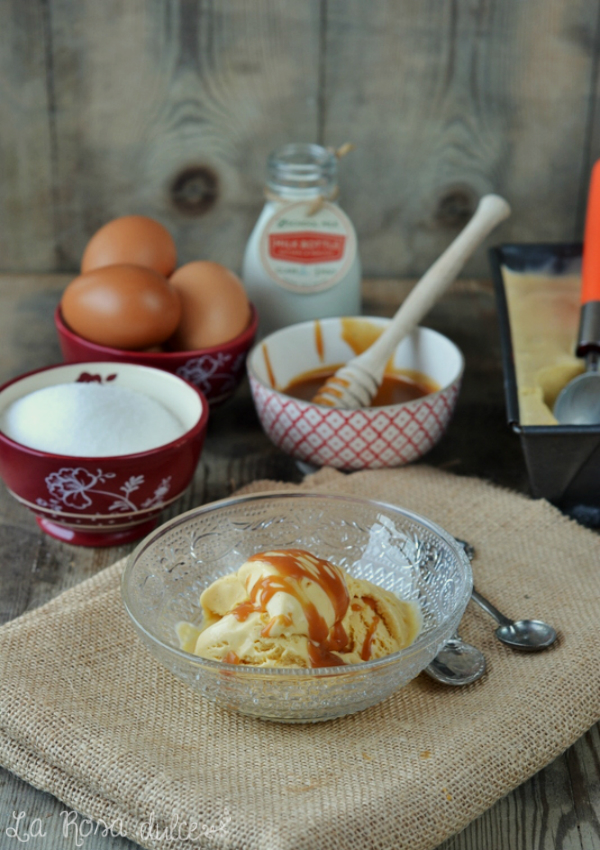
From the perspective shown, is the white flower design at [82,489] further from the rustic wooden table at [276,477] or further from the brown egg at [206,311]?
the brown egg at [206,311]

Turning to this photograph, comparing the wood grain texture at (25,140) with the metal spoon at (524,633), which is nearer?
the metal spoon at (524,633)

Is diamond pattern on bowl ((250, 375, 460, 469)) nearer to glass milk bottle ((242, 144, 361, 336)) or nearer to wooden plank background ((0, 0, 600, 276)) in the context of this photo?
glass milk bottle ((242, 144, 361, 336))

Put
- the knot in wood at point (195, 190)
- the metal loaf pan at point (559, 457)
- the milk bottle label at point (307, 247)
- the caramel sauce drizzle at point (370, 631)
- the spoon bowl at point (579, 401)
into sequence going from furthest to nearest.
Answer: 1. the knot in wood at point (195, 190)
2. the milk bottle label at point (307, 247)
3. the spoon bowl at point (579, 401)
4. the metal loaf pan at point (559, 457)
5. the caramel sauce drizzle at point (370, 631)

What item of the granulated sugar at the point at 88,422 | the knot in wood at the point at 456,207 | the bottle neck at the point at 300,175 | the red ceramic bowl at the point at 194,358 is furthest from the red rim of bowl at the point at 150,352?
the knot in wood at the point at 456,207

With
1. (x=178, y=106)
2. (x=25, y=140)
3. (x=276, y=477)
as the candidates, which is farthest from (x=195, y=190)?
(x=276, y=477)

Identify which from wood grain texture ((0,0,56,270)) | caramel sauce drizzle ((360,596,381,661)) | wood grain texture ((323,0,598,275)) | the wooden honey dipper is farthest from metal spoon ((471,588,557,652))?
wood grain texture ((0,0,56,270))

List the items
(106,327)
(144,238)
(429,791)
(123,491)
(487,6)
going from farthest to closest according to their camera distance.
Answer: (487,6) → (144,238) → (106,327) → (123,491) → (429,791)

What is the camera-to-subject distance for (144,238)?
3.74 feet

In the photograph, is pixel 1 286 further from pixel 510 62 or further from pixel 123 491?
pixel 510 62

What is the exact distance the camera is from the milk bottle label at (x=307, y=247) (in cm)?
120

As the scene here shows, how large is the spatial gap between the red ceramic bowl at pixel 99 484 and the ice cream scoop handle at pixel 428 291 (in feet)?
0.77

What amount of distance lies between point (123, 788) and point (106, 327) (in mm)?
569

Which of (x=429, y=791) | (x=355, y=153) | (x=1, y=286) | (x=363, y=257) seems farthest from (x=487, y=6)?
(x=429, y=791)

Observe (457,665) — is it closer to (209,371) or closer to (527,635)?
(527,635)
